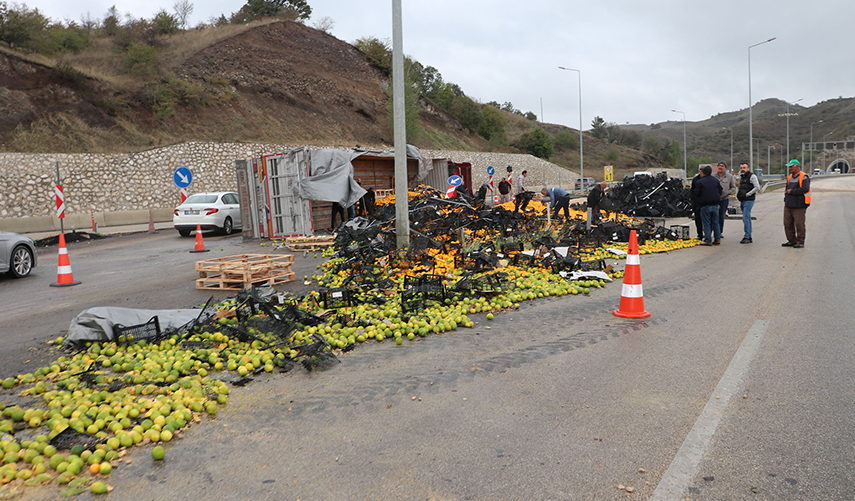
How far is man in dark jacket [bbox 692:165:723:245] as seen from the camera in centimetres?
1252

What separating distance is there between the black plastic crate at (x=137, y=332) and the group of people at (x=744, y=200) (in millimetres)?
11884

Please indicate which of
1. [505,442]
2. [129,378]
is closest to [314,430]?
[505,442]

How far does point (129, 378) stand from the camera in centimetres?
457

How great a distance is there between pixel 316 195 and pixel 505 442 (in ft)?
45.1

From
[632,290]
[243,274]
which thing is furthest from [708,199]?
[243,274]

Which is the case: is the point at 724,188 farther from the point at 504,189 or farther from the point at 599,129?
the point at 599,129

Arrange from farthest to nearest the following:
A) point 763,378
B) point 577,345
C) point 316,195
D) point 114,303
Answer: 1. point 316,195
2. point 114,303
3. point 577,345
4. point 763,378

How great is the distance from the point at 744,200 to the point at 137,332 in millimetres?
13521

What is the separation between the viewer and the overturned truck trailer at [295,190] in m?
16.4

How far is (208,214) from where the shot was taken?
62.2ft

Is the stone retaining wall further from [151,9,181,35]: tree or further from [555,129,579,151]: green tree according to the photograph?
[555,129,579,151]: green tree

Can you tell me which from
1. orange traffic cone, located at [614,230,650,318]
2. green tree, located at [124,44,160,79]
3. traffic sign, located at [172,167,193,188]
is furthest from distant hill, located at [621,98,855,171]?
orange traffic cone, located at [614,230,650,318]

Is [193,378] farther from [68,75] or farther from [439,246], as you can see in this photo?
[68,75]

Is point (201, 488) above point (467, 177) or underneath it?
underneath
